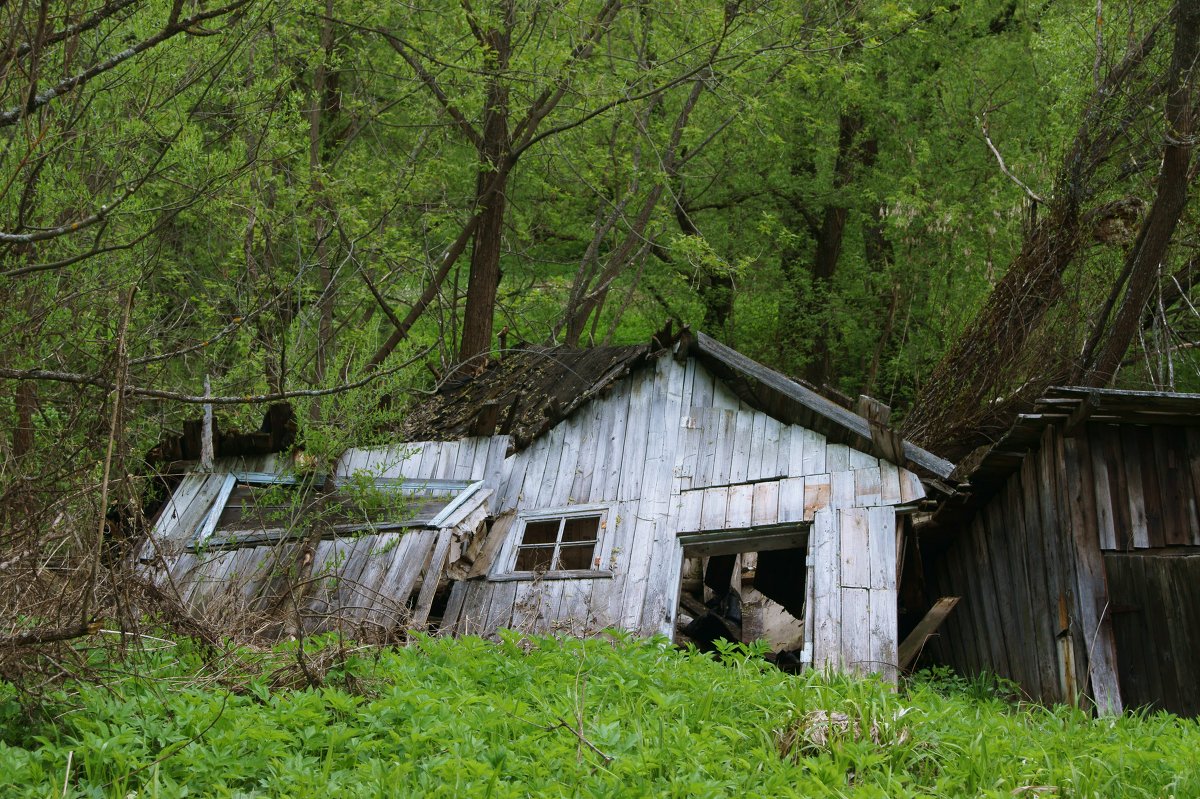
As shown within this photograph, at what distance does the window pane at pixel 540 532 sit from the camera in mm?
10422

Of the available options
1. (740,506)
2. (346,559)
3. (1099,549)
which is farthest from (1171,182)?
(346,559)

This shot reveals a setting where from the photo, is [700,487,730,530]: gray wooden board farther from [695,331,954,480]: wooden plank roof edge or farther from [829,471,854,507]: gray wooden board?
[695,331,954,480]: wooden plank roof edge

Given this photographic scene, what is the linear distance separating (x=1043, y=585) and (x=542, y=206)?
41.9 ft

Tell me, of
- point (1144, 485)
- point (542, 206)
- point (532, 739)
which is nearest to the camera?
point (532, 739)

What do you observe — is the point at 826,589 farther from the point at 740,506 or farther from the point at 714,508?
the point at 714,508

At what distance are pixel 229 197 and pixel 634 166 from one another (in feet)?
22.1

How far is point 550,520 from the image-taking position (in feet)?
34.0

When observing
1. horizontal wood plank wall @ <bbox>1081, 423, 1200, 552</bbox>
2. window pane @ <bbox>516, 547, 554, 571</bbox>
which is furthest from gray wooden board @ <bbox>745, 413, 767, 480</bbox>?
horizontal wood plank wall @ <bbox>1081, 423, 1200, 552</bbox>

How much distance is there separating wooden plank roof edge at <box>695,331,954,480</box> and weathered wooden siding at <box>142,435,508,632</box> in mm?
2399

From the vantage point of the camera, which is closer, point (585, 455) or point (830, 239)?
point (585, 455)

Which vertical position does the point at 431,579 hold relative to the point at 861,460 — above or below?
below

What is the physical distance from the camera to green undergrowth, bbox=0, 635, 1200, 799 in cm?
503

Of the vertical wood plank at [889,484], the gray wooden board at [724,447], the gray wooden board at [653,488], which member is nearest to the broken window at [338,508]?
the gray wooden board at [653,488]

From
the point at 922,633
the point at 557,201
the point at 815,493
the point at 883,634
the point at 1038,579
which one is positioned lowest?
the point at 883,634
